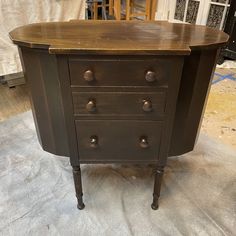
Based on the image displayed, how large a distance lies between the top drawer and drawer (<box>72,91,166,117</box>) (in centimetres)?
4

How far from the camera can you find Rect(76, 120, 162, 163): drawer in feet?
3.02

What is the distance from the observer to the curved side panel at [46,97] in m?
0.85

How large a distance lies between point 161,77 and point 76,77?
0.28m

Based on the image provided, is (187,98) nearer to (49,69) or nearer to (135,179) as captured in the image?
(49,69)

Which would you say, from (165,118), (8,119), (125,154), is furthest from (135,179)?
(8,119)

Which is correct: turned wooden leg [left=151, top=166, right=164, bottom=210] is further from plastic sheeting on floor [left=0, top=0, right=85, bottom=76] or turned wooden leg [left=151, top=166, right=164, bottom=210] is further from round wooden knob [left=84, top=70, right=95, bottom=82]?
plastic sheeting on floor [left=0, top=0, right=85, bottom=76]

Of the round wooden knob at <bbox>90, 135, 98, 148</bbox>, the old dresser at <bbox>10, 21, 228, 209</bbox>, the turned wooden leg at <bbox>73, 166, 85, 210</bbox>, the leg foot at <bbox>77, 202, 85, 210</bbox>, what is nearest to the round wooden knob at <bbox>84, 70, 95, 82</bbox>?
the old dresser at <bbox>10, 21, 228, 209</bbox>

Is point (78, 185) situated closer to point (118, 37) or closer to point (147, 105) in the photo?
point (147, 105)

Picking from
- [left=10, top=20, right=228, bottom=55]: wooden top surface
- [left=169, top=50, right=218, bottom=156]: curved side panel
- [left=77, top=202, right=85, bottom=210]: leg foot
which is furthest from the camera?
[left=77, top=202, right=85, bottom=210]: leg foot

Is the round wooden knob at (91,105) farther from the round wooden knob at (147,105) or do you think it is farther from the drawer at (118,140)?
the round wooden knob at (147,105)

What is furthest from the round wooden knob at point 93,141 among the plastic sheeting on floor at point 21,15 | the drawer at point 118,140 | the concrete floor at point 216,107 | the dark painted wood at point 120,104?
the plastic sheeting on floor at point 21,15

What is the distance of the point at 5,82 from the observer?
7.52 feet

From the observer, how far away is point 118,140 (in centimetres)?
96

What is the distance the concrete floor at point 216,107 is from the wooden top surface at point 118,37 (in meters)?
0.91
